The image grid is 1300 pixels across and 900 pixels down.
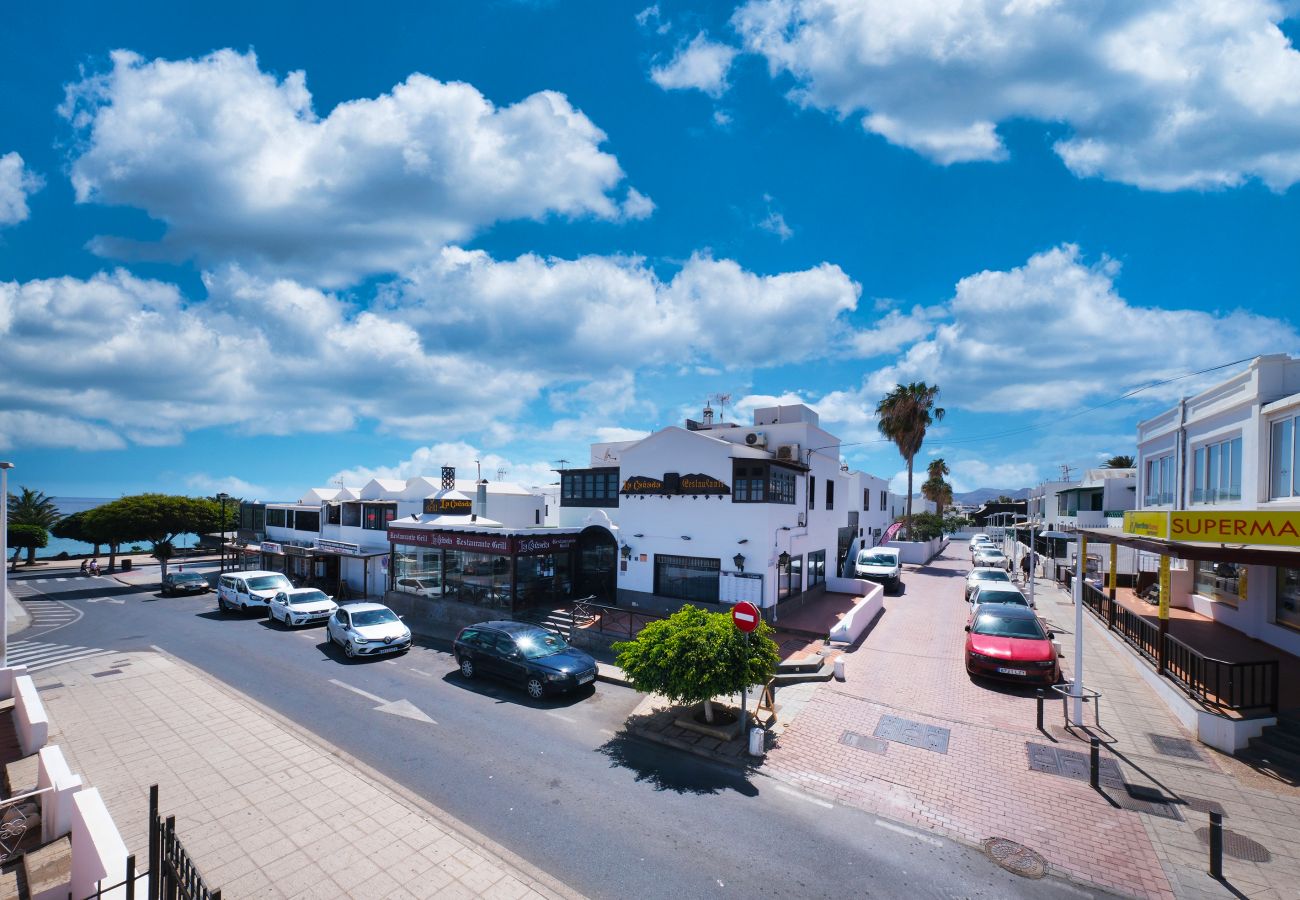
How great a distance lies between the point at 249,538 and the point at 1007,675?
158 feet

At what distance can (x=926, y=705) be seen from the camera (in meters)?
12.6

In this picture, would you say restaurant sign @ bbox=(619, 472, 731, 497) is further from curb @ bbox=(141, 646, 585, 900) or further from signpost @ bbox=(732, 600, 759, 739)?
curb @ bbox=(141, 646, 585, 900)

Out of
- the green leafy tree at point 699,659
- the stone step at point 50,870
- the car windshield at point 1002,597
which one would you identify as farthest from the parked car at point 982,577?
the stone step at point 50,870

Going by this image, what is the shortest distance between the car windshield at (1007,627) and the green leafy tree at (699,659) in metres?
7.37

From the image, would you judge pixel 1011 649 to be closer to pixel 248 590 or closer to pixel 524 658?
pixel 524 658

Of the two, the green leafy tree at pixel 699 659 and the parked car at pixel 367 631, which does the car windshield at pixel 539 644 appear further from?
the parked car at pixel 367 631

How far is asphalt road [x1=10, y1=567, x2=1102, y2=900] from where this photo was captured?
7.06 metres

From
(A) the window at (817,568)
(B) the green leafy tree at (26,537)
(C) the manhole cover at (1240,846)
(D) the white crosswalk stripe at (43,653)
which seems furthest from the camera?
(B) the green leafy tree at (26,537)

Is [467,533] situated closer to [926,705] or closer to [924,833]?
[926,705]

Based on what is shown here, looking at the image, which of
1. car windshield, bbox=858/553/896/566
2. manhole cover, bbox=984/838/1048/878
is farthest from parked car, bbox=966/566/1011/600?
manhole cover, bbox=984/838/1048/878

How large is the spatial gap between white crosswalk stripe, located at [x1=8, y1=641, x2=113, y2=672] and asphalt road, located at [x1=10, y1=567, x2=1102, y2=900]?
4735mm

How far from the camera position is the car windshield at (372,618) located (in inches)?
707

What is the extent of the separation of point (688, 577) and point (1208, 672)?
13353 millimetres

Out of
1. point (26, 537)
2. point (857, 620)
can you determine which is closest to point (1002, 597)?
point (857, 620)
